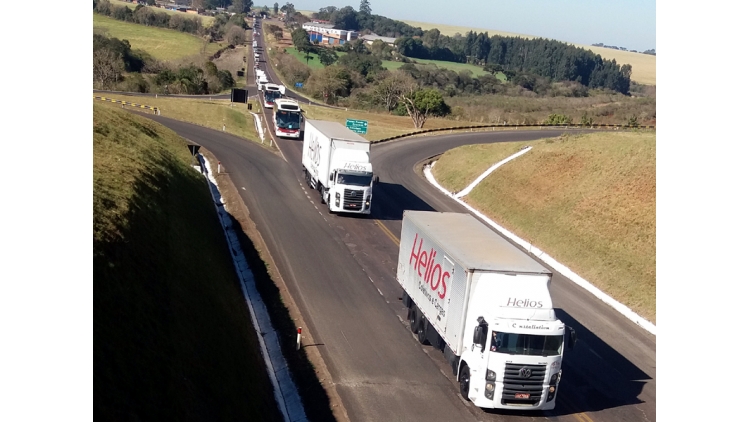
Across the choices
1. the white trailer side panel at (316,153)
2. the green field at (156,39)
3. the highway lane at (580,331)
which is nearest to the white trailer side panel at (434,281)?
the highway lane at (580,331)

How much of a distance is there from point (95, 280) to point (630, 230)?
29507mm

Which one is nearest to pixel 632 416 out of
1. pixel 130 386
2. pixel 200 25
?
pixel 130 386

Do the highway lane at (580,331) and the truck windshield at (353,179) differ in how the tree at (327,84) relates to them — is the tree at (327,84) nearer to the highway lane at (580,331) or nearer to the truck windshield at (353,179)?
the highway lane at (580,331)

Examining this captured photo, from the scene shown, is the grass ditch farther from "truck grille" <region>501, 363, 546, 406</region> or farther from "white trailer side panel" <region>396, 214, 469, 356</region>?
"truck grille" <region>501, 363, 546, 406</region>

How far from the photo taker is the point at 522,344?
17.9 meters

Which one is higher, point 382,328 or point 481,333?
point 481,333

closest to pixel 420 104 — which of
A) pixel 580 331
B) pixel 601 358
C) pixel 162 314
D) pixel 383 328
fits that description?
pixel 580 331

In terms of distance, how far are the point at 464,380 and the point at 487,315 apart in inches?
94.1

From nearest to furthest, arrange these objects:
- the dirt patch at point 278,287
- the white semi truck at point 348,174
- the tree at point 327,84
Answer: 1. the dirt patch at point 278,287
2. the white semi truck at point 348,174
3. the tree at point 327,84

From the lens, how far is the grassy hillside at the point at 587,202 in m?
33.8

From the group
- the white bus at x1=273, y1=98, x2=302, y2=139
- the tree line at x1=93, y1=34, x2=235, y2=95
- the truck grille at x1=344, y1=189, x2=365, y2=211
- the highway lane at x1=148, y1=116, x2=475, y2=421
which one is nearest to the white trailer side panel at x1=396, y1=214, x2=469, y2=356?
the highway lane at x1=148, y1=116, x2=475, y2=421

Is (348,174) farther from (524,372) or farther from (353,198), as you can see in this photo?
(524,372)

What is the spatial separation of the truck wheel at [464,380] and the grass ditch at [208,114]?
160 feet

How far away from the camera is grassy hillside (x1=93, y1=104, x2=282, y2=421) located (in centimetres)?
1398
